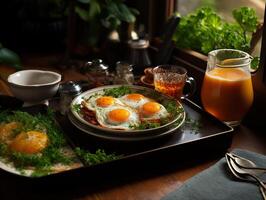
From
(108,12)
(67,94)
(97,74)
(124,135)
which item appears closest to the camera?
(124,135)

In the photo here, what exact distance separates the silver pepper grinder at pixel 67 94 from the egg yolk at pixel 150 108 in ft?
0.74

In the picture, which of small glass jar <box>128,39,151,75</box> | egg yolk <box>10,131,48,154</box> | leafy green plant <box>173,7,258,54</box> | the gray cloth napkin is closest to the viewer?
the gray cloth napkin

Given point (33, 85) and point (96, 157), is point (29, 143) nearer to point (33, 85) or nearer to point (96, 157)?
point (96, 157)

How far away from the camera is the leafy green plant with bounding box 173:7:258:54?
1.24 meters

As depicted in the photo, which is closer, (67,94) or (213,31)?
(67,94)

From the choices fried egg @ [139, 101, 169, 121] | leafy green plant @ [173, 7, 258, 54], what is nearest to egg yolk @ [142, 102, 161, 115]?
fried egg @ [139, 101, 169, 121]

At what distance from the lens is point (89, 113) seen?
40.6 inches

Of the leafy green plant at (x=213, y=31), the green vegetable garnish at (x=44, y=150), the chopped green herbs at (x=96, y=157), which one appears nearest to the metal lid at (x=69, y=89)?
the green vegetable garnish at (x=44, y=150)

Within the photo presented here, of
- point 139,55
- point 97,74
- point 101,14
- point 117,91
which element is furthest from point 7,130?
point 101,14

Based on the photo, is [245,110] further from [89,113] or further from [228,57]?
[89,113]

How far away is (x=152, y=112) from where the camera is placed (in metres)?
1.03

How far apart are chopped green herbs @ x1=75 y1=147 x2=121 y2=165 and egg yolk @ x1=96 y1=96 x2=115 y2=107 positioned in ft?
0.65

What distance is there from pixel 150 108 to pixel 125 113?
3.0 inches

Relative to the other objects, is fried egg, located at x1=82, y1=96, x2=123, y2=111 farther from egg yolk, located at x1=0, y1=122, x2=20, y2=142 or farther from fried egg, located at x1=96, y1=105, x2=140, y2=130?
egg yolk, located at x1=0, y1=122, x2=20, y2=142
